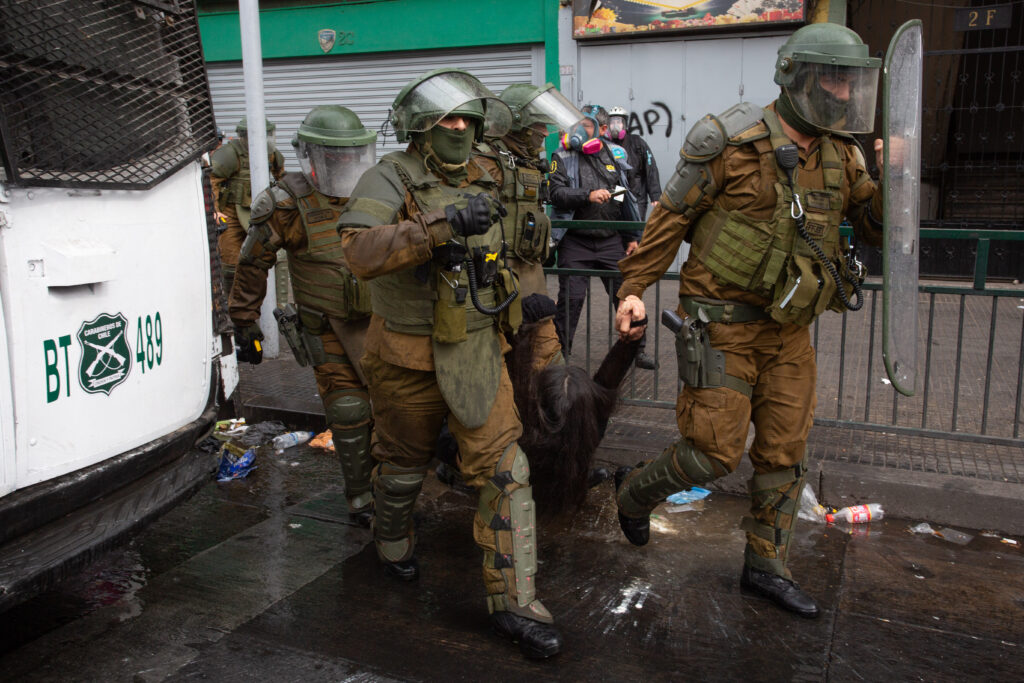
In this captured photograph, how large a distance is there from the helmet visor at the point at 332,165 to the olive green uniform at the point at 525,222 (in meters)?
0.67

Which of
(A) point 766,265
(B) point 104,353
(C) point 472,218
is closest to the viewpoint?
(C) point 472,218

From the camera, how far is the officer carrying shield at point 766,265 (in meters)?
3.21

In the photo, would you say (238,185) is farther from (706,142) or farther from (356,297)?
(706,142)

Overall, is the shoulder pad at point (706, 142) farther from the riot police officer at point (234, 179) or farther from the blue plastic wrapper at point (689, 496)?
the riot police officer at point (234, 179)

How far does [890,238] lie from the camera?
Answer: 10.2ft

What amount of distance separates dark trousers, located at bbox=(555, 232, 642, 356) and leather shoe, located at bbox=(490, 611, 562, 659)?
2.95 meters

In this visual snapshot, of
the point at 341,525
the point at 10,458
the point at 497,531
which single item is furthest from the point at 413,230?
the point at 341,525

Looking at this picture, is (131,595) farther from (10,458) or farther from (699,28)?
(699,28)

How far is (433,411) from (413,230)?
839 mm

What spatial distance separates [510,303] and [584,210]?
3332 millimetres

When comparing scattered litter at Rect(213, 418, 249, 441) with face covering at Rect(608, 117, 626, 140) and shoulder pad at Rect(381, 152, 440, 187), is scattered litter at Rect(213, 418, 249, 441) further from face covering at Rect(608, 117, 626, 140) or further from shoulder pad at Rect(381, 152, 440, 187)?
face covering at Rect(608, 117, 626, 140)

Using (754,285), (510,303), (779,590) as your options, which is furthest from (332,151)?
(779,590)

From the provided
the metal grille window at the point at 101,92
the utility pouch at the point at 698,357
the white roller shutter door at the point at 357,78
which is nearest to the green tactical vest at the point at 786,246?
the utility pouch at the point at 698,357

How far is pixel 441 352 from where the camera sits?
327cm
